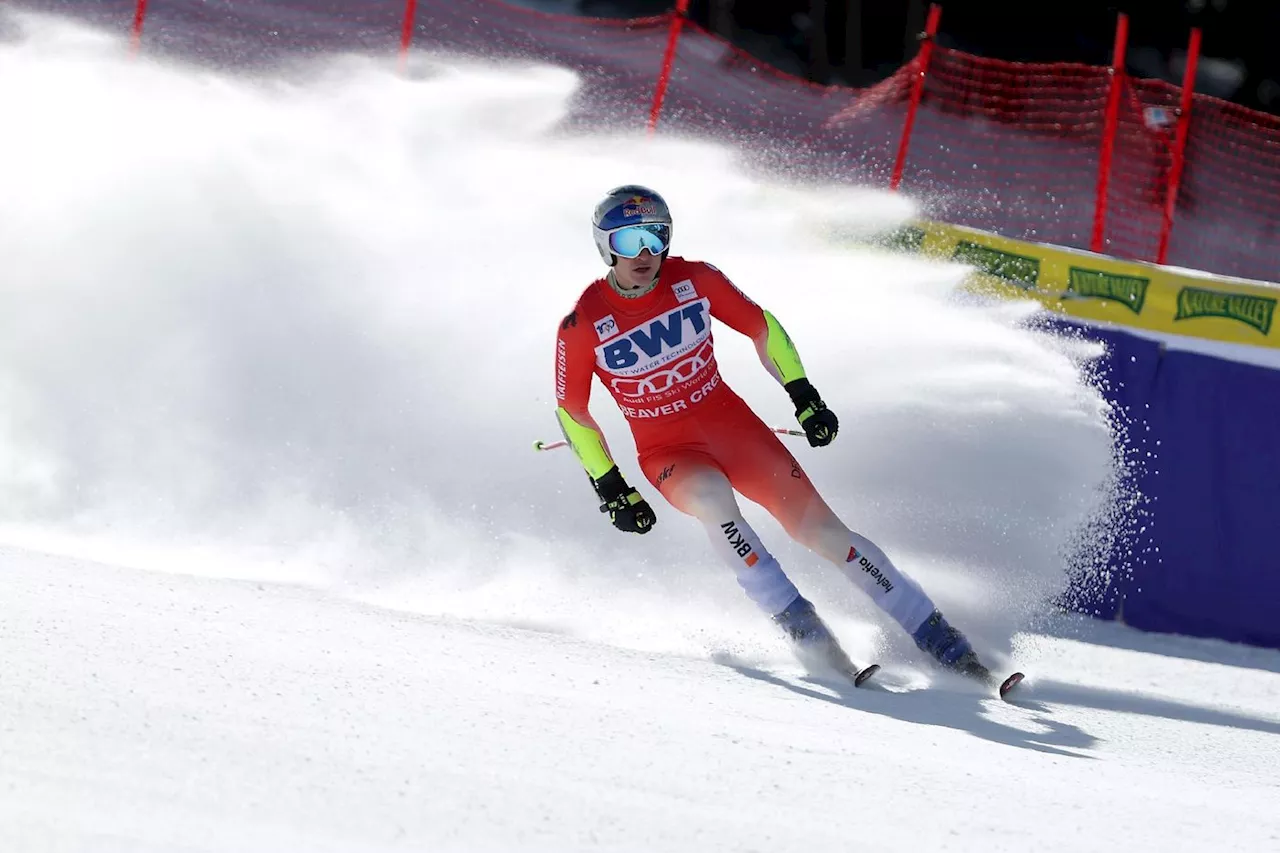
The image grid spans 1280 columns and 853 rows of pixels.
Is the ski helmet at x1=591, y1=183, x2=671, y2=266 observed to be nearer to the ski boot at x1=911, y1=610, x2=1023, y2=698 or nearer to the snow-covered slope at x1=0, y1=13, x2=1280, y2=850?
the snow-covered slope at x1=0, y1=13, x2=1280, y2=850

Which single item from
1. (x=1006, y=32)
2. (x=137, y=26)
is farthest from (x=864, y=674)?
(x=1006, y=32)

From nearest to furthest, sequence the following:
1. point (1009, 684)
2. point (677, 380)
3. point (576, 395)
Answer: point (1009, 684)
point (576, 395)
point (677, 380)

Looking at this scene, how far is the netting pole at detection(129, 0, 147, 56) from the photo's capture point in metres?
8.65

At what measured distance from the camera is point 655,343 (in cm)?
562

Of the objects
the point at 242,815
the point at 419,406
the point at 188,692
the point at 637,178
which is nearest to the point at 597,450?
the point at 419,406

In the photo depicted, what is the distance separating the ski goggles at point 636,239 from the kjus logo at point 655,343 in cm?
31

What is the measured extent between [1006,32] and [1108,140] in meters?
4.58

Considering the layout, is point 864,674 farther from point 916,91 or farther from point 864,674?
point 916,91

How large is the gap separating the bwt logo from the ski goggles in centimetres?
31

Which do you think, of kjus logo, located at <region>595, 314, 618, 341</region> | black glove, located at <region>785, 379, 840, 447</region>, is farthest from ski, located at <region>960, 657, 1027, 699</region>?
kjus logo, located at <region>595, 314, 618, 341</region>

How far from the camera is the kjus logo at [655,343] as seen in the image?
5.58 meters

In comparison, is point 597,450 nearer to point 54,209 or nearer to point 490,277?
point 490,277

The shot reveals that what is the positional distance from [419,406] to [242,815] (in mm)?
4499

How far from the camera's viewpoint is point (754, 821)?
Result: 2979 mm
